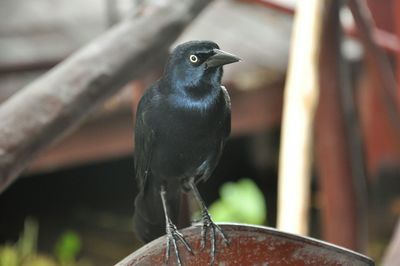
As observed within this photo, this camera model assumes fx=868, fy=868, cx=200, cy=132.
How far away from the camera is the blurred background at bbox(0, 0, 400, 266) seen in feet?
11.3

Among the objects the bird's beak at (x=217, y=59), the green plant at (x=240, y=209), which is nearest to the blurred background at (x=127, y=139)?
the green plant at (x=240, y=209)

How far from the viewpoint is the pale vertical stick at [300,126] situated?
73.5 inches

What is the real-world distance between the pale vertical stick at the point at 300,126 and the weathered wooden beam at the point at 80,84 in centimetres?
41

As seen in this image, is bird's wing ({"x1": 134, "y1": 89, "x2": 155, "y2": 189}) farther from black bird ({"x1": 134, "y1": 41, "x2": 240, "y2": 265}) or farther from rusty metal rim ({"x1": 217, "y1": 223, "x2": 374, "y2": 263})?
rusty metal rim ({"x1": 217, "y1": 223, "x2": 374, "y2": 263})

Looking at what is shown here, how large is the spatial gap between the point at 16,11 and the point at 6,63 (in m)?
0.52

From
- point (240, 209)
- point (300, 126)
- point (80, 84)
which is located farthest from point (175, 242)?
point (240, 209)

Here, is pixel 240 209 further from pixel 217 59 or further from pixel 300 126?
pixel 217 59

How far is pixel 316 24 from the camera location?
1982 millimetres

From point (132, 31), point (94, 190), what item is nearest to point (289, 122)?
point (132, 31)

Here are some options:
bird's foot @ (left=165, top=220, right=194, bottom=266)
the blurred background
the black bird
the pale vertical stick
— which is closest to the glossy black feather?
the black bird

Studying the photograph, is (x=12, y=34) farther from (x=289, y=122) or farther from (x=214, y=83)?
(x=214, y=83)

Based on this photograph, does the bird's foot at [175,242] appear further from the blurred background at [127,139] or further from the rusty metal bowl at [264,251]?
the blurred background at [127,139]

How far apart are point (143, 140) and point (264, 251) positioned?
0.77 feet

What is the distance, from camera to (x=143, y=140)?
111 cm
